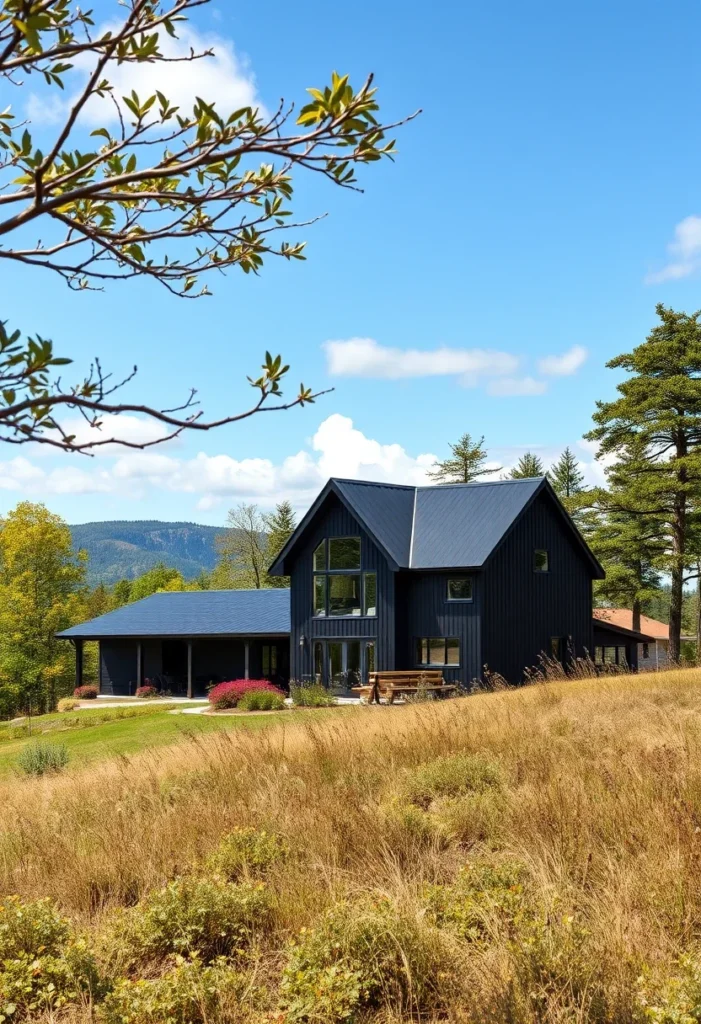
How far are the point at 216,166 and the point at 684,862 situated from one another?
15.4 feet

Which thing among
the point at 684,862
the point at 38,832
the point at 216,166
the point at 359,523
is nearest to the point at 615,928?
the point at 684,862

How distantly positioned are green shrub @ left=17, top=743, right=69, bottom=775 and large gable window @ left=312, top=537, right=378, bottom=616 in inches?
752

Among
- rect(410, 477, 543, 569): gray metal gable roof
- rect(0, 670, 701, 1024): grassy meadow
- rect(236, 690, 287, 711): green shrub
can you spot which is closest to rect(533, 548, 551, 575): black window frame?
rect(410, 477, 543, 569): gray metal gable roof

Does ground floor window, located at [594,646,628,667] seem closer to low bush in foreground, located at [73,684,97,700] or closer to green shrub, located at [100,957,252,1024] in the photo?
A: low bush in foreground, located at [73,684,97,700]

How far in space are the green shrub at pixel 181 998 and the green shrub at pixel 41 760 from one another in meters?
10.4

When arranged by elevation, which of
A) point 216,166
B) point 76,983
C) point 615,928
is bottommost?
point 76,983

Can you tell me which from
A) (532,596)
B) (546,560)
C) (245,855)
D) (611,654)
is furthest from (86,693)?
(245,855)

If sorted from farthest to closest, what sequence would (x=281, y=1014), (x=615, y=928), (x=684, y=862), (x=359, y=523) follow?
(x=359, y=523) → (x=684, y=862) → (x=615, y=928) → (x=281, y=1014)

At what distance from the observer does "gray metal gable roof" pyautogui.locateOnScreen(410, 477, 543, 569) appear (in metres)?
32.8

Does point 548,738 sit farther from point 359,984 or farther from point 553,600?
point 553,600

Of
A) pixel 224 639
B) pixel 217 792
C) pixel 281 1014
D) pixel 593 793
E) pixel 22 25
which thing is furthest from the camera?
pixel 224 639

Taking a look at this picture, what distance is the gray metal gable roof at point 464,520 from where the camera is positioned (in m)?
32.8

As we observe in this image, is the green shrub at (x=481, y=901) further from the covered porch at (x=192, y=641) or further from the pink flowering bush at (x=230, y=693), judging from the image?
the covered porch at (x=192, y=641)

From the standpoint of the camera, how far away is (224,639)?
138ft
